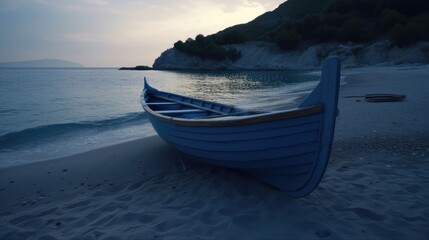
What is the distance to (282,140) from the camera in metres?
3.74

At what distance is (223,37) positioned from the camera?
320 ft

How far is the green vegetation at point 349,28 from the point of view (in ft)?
158

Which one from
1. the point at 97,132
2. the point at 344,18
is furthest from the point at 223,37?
the point at 97,132

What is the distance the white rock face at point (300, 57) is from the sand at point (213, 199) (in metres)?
43.7

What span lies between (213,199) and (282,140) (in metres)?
1.43

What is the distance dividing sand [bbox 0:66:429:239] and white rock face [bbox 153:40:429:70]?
43.7 meters

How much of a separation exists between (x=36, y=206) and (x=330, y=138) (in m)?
4.53

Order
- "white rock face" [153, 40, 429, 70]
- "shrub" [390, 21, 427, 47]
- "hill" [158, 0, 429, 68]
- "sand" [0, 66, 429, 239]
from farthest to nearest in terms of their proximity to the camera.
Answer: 1. "hill" [158, 0, 429, 68]
2. "white rock face" [153, 40, 429, 70]
3. "shrub" [390, 21, 427, 47]
4. "sand" [0, 66, 429, 239]

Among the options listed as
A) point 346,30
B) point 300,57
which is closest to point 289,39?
point 300,57

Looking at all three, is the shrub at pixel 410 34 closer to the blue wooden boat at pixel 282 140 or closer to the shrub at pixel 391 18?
the shrub at pixel 391 18

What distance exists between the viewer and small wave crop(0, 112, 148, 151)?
→ 391 inches

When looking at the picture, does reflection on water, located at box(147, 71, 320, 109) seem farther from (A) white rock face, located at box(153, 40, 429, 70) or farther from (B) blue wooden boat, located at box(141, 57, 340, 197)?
(A) white rock face, located at box(153, 40, 429, 70)

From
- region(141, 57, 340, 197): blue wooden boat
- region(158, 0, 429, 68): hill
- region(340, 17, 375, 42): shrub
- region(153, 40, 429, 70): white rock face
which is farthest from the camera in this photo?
region(340, 17, 375, 42): shrub

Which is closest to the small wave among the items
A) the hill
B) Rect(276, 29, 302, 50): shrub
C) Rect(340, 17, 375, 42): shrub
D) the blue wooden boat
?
the blue wooden boat
